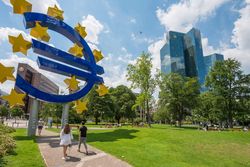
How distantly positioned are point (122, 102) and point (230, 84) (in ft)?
112

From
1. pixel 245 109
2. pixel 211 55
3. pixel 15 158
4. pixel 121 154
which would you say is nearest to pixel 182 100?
pixel 245 109

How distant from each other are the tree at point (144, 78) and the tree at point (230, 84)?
1486 centimetres

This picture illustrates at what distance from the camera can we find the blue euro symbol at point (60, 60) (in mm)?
18109

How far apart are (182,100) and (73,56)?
3371cm

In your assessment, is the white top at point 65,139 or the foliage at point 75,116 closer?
the white top at point 65,139

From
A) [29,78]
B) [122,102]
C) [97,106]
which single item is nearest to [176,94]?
[97,106]

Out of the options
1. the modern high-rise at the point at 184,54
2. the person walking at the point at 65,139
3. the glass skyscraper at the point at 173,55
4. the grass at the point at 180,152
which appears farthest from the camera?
the modern high-rise at the point at 184,54

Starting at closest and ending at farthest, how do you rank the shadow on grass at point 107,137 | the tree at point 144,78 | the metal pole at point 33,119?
1. the shadow on grass at point 107,137
2. the metal pole at point 33,119
3. the tree at point 144,78

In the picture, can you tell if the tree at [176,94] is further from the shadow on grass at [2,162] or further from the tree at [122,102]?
the shadow on grass at [2,162]

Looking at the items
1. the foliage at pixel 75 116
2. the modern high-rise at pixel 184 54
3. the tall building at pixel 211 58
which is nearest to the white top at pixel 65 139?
the foliage at pixel 75 116

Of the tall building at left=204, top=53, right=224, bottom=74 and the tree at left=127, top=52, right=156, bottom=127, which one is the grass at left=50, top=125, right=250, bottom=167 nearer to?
the tree at left=127, top=52, right=156, bottom=127

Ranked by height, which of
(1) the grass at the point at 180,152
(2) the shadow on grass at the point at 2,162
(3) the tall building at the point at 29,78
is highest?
(3) the tall building at the point at 29,78

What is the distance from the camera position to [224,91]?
42875mm

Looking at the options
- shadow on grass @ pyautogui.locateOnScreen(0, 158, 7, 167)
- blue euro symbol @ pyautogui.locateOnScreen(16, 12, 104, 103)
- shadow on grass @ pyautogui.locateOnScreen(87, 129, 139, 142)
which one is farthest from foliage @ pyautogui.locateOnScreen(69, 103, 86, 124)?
shadow on grass @ pyautogui.locateOnScreen(0, 158, 7, 167)
